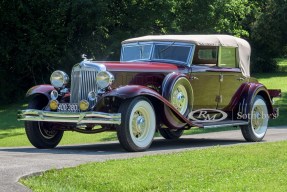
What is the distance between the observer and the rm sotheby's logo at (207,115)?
45.2 ft

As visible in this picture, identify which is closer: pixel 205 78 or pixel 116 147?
pixel 116 147

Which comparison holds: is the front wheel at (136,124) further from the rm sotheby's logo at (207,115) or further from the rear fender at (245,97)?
the rear fender at (245,97)

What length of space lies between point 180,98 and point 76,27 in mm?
23192

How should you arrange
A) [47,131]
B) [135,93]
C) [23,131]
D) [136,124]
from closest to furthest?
[135,93], [136,124], [47,131], [23,131]

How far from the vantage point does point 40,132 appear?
1291cm

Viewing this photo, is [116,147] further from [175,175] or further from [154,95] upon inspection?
[175,175]

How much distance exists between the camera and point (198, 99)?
13906mm

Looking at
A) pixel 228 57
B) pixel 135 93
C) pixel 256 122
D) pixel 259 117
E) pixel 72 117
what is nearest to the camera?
pixel 135 93

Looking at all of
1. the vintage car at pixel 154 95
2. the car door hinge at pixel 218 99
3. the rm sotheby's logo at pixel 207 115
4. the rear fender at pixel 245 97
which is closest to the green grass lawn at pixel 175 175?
the vintage car at pixel 154 95

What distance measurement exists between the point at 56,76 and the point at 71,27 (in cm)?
2226

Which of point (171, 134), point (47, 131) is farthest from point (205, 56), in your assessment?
point (47, 131)

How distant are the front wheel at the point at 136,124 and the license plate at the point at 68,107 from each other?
929 mm

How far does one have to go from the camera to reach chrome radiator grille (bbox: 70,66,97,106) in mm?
12281

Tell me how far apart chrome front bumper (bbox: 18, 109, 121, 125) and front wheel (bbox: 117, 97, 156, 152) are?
0.19 metres
